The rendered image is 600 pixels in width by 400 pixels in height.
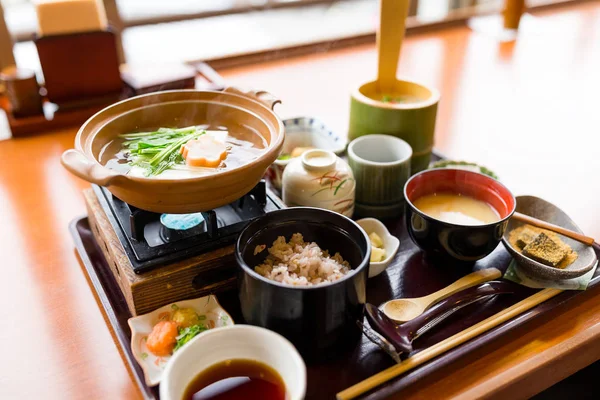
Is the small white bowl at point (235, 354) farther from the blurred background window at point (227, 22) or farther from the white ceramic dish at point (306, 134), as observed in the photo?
the blurred background window at point (227, 22)

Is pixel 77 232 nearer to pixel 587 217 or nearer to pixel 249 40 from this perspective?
pixel 587 217

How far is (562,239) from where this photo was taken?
1.36 m

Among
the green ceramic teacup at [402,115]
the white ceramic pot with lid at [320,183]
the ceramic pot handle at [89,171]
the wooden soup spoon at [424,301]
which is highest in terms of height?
the ceramic pot handle at [89,171]

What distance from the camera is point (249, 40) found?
455cm

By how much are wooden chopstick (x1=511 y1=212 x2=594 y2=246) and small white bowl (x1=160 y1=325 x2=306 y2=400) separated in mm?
737

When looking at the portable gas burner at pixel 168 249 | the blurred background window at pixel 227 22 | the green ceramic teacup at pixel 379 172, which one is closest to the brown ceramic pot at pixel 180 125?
the portable gas burner at pixel 168 249

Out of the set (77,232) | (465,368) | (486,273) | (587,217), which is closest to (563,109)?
(587,217)

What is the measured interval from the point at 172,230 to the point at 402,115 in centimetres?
74

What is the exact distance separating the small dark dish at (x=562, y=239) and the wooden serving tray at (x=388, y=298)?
0.05 metres

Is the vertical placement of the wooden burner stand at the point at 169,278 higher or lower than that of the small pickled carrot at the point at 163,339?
higher

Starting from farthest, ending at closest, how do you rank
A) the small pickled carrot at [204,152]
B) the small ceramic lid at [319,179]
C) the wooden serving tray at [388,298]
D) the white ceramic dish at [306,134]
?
1. the white ceramic dish at [306,134]
2. the small ceramic lid at [319,179]
3. the small pickled carrot at [204,152]
4. the wooden serving tray at [388,298]

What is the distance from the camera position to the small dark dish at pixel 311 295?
3.29 ft

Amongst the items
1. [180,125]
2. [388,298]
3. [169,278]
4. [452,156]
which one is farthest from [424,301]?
[452,156]

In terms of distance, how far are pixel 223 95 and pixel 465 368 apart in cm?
83
